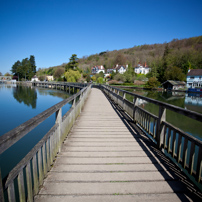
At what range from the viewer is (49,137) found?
2.67 metres

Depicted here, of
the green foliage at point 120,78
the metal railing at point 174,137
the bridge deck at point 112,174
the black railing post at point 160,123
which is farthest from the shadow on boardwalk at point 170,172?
the green foliage at point 120,78

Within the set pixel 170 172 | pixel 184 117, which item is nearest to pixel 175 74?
pixel 184 117

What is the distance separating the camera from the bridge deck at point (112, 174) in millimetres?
2127

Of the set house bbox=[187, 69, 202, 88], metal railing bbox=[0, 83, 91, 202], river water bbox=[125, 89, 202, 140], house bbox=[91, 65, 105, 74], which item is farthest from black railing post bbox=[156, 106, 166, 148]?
house bbox=[91, 65, 105, 74]

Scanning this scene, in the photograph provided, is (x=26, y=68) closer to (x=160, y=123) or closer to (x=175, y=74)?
(x=175, y=74)

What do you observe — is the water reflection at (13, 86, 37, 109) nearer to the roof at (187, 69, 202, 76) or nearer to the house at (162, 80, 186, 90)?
the house at (162, 80, 186, 90)

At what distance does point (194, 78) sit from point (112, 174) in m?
59.1

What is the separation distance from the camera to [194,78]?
5241 cm

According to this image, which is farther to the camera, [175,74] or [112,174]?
[175,74]

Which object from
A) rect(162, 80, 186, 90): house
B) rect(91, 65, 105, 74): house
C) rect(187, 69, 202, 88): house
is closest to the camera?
rect(162, 80, 186, 90): house

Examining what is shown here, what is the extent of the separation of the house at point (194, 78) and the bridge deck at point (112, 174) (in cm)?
5693

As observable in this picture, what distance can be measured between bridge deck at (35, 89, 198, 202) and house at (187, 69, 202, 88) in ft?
187

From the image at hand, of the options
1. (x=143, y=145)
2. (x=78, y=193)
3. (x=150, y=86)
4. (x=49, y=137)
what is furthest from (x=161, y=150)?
(x=150, y=86)

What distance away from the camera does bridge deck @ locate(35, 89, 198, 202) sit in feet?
6.98
